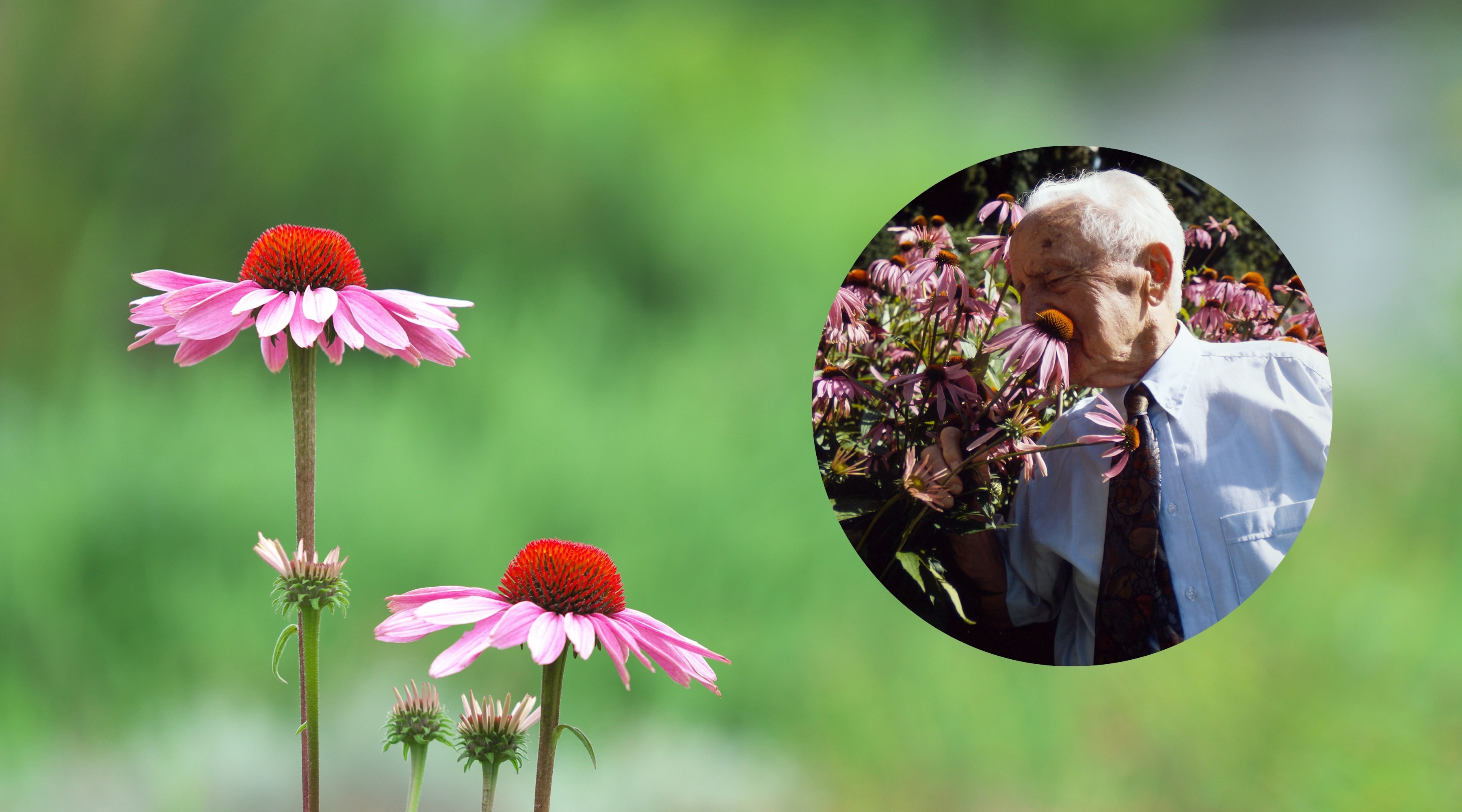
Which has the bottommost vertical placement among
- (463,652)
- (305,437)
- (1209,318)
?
(463,652)

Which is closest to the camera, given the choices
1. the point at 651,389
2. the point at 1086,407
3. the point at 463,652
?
the point at 463,652

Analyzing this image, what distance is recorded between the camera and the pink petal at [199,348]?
1.84 feet

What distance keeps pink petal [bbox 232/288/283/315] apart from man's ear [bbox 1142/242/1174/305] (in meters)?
0.69

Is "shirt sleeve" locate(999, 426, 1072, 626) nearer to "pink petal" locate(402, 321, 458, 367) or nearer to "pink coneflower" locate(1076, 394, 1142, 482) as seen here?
"pink coneflower" locate(1076, 394, 1142, 482)

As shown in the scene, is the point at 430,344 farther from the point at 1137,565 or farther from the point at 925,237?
the point at 1137,565

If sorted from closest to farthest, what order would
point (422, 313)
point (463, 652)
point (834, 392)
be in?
point (463, 652) → point (422, 313) → point (834, 392)

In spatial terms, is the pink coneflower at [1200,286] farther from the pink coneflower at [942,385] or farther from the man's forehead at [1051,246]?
the pink coneflower at [942,385]

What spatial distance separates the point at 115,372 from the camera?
1.21 metres

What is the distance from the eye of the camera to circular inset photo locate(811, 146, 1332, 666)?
78cm

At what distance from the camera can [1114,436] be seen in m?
0.78

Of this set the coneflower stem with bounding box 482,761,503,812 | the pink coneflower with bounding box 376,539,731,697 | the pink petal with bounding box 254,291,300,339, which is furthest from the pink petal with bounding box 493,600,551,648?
the pink petal with bounding box 254,291,300,339

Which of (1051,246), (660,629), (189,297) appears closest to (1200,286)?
(1051,246)

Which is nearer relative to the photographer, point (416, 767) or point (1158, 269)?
point (416, 767)

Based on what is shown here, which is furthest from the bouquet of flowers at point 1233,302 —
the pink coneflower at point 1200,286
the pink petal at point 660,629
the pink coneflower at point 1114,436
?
the pink petal at point 660,629
